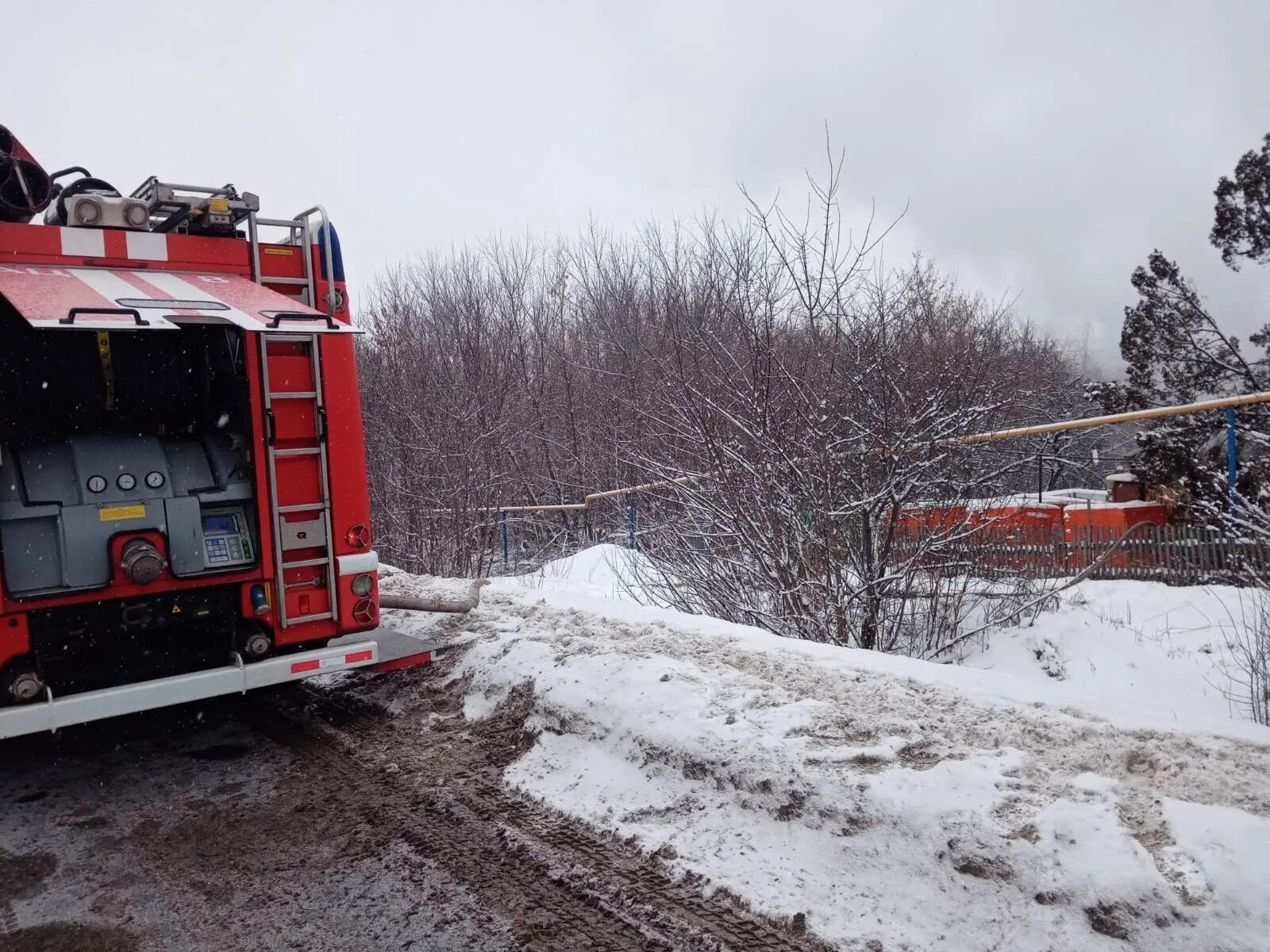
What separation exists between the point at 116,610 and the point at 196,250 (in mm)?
2221

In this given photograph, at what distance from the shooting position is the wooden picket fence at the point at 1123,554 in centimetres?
797

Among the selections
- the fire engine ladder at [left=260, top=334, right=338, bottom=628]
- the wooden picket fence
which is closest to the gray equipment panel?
the fire engine ladder at [left=260, top=334, right=338, bottom=628]

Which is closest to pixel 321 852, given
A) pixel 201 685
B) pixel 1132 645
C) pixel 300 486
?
pixel 201 685

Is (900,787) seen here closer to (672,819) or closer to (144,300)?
(672,819)

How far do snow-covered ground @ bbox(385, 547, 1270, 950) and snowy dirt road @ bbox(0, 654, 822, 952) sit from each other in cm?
25

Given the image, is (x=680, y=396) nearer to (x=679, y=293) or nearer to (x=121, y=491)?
(x=679, y=293)

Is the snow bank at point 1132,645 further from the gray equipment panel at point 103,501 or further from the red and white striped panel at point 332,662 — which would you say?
the gray equipment panel at point 103,501

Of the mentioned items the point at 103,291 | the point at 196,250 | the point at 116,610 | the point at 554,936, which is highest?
the point at 196,250

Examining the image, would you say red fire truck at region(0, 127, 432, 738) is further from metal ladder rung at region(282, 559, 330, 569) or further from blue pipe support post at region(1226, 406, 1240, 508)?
blue pipe support post at region(1226, 406, 1240, 508)

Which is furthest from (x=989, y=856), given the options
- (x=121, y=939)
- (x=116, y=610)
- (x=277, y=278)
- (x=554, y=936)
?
(x=277, y=278)

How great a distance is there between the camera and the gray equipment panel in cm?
490

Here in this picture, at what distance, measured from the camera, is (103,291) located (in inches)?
191

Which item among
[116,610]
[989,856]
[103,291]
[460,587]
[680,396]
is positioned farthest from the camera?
[460,587]

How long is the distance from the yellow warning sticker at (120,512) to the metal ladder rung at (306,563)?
863mm
